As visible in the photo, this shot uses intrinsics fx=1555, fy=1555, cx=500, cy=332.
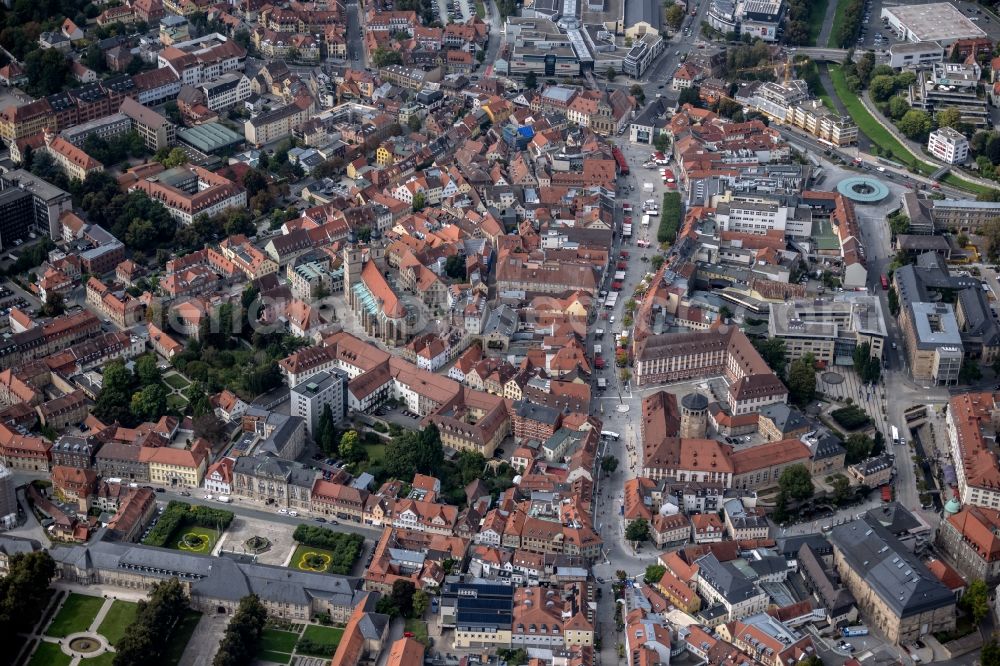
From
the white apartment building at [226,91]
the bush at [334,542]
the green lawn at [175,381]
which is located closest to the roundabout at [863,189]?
the white apartment building at [226,91]

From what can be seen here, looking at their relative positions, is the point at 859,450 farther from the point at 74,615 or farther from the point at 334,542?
the point at 74,615

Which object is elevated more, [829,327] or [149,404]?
[829,327]

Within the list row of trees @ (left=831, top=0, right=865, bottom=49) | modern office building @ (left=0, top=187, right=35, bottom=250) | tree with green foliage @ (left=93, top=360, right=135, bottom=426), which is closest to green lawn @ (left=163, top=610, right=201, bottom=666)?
tree with green foliage @ (left=93, top=360, right=135, bottom=426)

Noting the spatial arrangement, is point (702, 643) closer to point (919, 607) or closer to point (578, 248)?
→ point (919, 607)

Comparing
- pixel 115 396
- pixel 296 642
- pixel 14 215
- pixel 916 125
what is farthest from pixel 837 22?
pixel 296 642

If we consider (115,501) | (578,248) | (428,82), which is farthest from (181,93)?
(115,501)

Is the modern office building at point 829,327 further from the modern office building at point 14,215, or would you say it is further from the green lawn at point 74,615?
the modern office building at point 14,215
